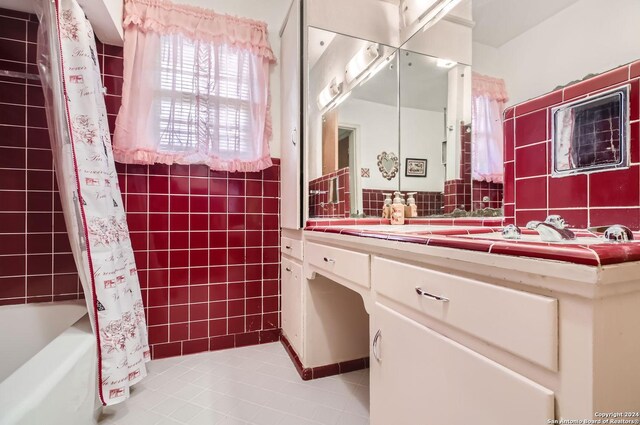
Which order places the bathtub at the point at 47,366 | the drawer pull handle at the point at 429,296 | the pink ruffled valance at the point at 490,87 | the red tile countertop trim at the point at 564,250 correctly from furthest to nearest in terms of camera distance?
the pink ruffled valance at the point at 490,87 < the bathtub at the point at 47,366 < the drawer pull handle at the point at 429,296 < the red tile countertop trim at the point at 564,250

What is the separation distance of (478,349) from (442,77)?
1427 millimetres

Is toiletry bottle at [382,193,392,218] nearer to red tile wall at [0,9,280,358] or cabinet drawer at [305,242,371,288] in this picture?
cabinet drawer at [305,242,371,288]

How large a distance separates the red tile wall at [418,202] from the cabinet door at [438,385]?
0.89 meters

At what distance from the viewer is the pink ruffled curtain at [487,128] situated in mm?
1204

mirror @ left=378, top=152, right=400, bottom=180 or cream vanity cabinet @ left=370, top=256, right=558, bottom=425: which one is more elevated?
mirror @ left=378, top=152, right=400, bottom=180

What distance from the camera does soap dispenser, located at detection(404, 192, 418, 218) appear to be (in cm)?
178

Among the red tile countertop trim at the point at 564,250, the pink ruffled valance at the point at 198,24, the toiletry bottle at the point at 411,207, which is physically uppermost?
the pink ruffled valance at the point at 198,24

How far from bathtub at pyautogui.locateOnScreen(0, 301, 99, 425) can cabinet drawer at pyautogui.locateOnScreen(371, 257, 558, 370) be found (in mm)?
1019

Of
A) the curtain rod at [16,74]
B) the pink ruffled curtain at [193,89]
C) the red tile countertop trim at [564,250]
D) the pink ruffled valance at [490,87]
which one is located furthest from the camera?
the pink ruffled curtain at [193,89]

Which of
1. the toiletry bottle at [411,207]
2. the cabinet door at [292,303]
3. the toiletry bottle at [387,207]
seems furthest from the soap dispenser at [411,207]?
the cabinet door at [292,303]

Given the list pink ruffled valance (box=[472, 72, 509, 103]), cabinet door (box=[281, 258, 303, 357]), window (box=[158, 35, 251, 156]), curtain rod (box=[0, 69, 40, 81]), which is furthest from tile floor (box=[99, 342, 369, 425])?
curtain rod (box=[0, 69, 40, 81])

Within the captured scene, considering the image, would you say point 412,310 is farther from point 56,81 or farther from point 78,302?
point 78,302

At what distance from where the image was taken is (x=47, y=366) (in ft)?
3.14

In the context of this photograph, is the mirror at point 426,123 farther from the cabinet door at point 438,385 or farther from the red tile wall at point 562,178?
the cabinet door at point 438,385
